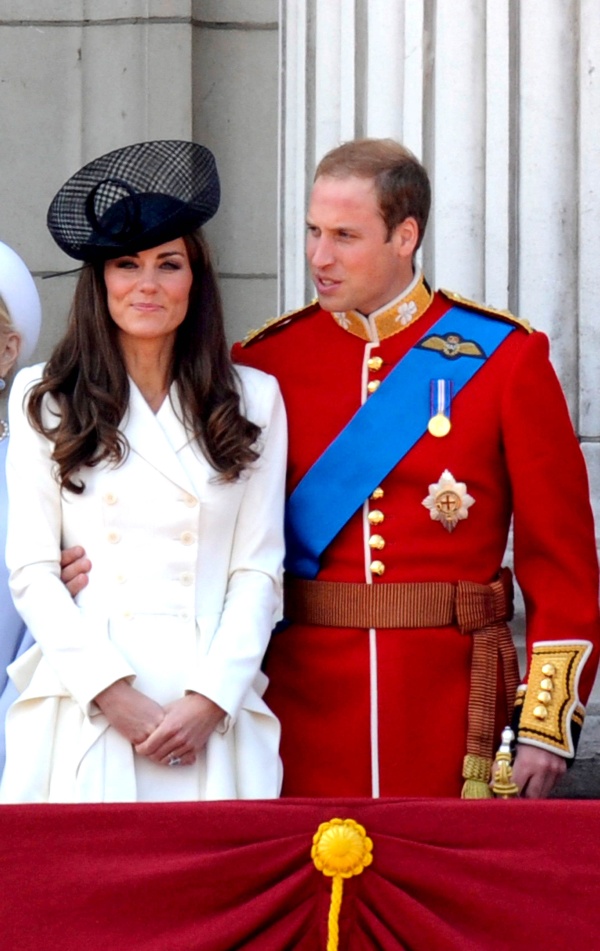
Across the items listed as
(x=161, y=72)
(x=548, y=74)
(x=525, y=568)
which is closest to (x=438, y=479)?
Result: (x=525, y=568)

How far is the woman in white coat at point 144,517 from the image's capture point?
301 cm

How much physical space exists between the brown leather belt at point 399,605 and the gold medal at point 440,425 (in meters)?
0.27

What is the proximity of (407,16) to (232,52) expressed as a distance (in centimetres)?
111

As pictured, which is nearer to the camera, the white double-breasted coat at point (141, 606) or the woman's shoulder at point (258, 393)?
the white double-breasted coat at point (141, 606)

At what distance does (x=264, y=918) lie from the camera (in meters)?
2.52

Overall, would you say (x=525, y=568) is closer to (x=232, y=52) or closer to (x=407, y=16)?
(x=407, y=16)

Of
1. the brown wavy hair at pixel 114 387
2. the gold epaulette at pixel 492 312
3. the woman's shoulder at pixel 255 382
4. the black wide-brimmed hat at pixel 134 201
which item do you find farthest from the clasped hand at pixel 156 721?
the gold epaulette at pixel 492 312

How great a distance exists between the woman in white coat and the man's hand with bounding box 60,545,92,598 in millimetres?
14

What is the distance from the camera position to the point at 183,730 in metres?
2.98

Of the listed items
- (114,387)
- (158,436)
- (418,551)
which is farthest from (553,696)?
(114,387)

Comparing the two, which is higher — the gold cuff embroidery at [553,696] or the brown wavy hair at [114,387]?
the brown wavy hair at [114,387]

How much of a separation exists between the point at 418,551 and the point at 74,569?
61 centimetres

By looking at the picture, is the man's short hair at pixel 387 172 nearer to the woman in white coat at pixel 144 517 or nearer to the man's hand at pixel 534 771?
the woman in white coat at pixel 144 517

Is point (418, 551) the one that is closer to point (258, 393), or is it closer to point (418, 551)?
point (418, 551)
